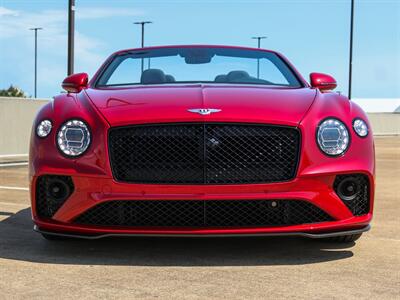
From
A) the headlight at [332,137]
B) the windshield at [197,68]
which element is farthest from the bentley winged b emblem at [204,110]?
the windshield at [197,68]

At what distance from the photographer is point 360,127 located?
434cm

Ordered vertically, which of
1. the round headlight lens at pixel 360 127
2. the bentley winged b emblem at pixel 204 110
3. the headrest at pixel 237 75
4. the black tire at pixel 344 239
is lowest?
the black tire at pixel 344 239

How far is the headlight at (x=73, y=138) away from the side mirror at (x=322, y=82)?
1.89 metres

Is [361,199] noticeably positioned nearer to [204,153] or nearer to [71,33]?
[204,153]

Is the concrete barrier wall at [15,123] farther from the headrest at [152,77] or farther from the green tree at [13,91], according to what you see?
the green tree at [13,91]

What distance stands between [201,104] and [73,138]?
82 centimetres

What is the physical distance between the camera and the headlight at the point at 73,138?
414 cm

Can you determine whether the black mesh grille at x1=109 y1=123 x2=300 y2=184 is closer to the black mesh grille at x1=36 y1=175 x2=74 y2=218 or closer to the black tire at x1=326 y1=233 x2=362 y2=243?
the black mesh grille at x1=36 y1=175 x2=74 y2=218

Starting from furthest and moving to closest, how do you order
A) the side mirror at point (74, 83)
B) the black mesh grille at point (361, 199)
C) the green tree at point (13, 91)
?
the green tree at point (13, 91), the side mirror at point (74, 83), the black mesh grille at point (361, 199)

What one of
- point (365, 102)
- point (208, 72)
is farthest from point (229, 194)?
point (365, 102)

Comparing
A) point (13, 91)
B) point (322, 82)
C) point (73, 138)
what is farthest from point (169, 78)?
point (13, 91)

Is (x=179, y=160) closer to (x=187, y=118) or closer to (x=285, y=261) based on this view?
(x=187, y=118)

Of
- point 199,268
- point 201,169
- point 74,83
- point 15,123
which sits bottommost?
point 199,268

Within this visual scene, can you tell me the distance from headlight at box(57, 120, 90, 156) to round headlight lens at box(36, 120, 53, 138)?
0.09 metres
